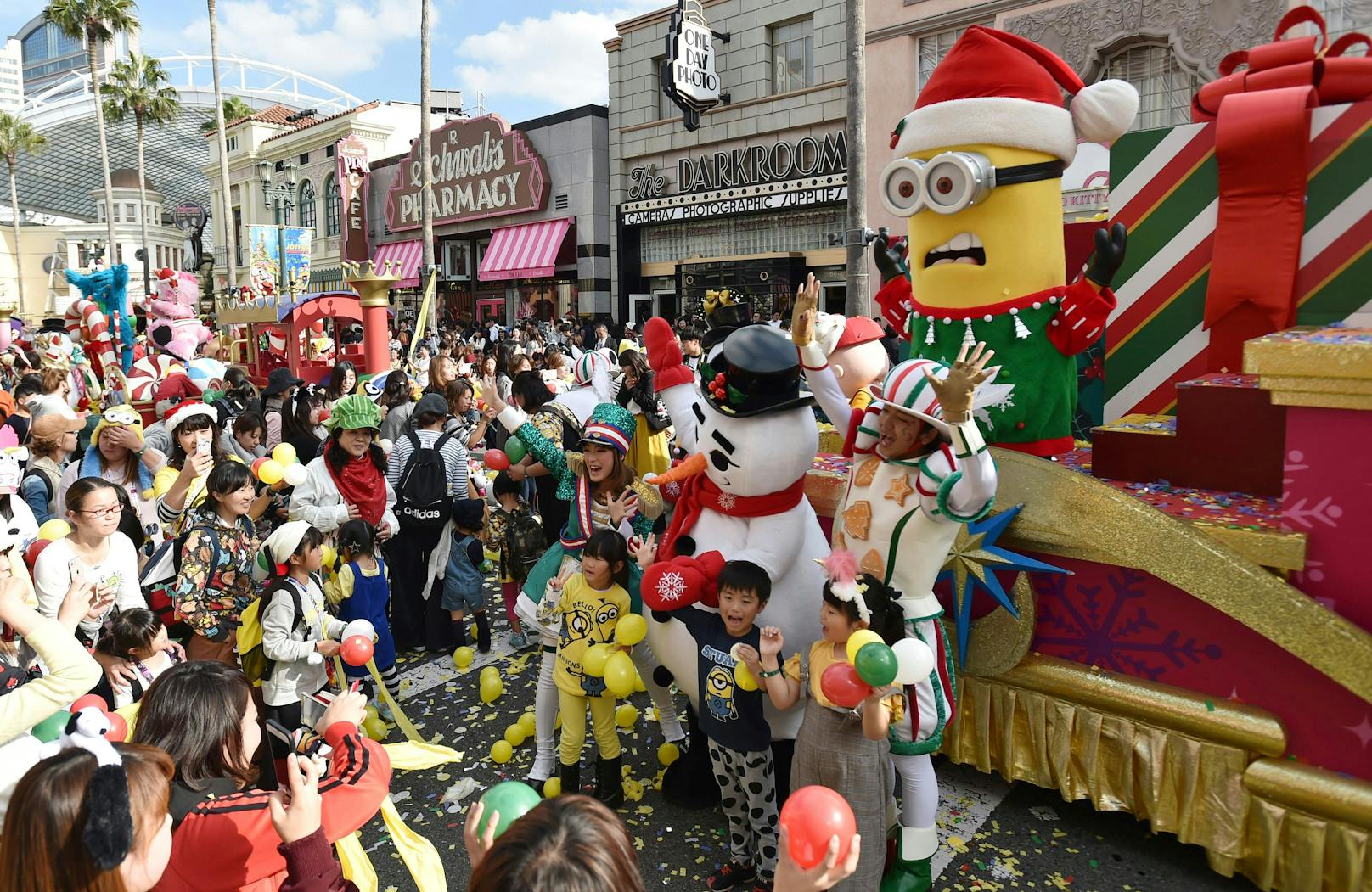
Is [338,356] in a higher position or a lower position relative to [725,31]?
lower

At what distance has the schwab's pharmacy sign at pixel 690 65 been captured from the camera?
17.5 meters

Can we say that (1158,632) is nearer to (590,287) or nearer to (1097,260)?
(1097,260)

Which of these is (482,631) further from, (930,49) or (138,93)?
(138,93)

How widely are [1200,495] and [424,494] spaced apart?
4.15 meters

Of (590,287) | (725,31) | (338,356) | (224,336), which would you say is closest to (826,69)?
(725,31)

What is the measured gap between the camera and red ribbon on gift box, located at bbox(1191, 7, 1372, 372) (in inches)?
148

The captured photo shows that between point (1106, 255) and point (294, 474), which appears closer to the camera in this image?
point (1106, 255)

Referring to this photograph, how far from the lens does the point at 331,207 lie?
3300cm

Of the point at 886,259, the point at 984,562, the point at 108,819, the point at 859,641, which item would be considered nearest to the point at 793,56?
the point at 886,259

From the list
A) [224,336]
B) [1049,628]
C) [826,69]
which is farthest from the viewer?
[224,336]

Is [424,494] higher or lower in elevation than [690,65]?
lower

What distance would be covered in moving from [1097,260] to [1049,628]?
5.02 feet

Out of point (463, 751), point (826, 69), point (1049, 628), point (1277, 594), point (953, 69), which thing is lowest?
point (463, 751)

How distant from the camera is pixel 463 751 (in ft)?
13.7
